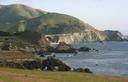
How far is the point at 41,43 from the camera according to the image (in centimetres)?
19762

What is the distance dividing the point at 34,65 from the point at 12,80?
44.6m

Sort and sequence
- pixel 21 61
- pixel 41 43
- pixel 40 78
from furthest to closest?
pixel 41 43 → pixel 21 61 → pixel 40 78

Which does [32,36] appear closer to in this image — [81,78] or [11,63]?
[11,63]

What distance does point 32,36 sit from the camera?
634 feet

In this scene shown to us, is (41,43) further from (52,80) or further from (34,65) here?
(52,80)

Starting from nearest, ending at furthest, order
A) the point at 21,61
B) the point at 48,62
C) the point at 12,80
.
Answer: the point at 12,80, the point at 21,61, the point at 48,62

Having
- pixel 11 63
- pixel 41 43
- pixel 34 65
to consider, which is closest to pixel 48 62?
pixel 34 65

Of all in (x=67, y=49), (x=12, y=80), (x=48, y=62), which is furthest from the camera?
(x=67, y=49)

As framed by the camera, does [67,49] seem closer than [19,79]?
No

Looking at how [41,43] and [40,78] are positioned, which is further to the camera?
[41,43]

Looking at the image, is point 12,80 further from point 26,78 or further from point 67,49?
point 67,49

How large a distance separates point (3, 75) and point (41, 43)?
15977 centimetres

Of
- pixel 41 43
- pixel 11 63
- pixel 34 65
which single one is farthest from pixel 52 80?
pixel 41 43

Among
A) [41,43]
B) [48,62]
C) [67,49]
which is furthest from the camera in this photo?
[41,43]
